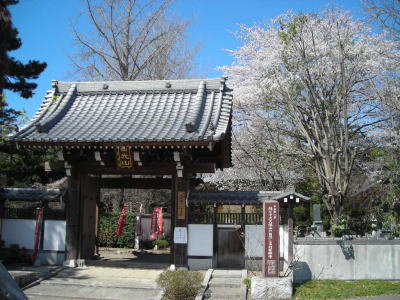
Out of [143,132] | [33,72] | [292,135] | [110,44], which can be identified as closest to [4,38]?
[143,132]

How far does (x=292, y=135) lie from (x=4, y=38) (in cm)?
1720

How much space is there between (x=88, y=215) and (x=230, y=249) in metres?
5.26

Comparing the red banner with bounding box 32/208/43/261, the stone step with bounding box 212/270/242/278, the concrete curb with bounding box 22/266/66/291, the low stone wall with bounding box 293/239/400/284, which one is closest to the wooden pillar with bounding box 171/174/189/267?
the stone step with bounding box 212/270/242/278

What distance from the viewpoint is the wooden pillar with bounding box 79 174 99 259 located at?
1475 cm

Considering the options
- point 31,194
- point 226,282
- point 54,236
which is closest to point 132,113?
point 31,194

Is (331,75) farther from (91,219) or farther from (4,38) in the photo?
(4,38)

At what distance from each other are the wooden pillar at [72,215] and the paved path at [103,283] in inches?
27.7

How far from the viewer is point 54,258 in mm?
14383

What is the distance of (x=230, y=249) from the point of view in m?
13.7

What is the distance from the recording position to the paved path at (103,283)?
11398mm

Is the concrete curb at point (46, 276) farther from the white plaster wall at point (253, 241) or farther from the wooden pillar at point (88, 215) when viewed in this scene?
the white plaster wall at point (253, 241)

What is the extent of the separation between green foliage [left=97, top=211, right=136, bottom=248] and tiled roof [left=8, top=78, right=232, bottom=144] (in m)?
8.14

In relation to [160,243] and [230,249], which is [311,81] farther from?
[160,243]

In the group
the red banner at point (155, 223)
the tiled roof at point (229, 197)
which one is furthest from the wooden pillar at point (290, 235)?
the red banner at point (155, 223)
